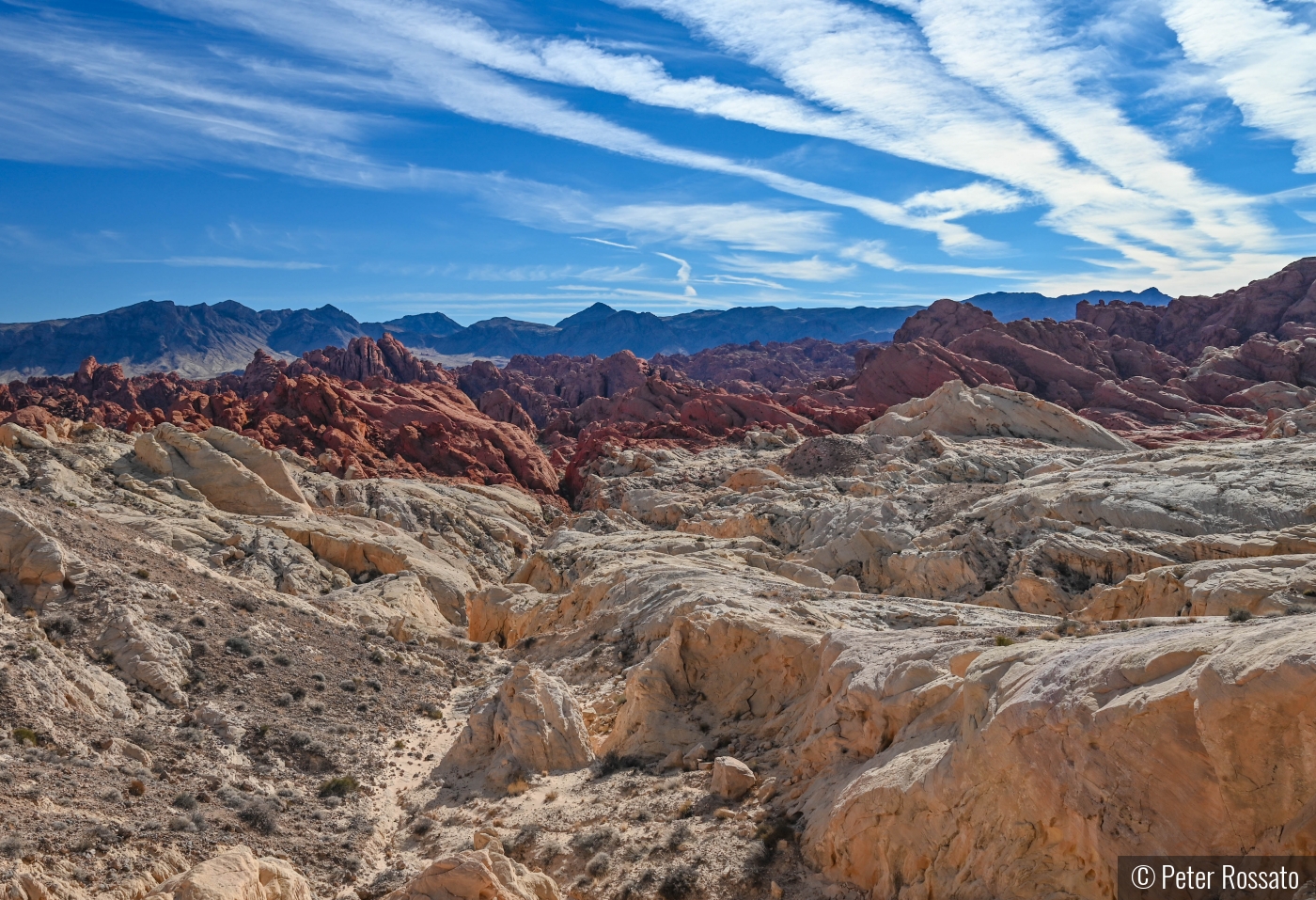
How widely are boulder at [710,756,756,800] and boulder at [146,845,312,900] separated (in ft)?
21.7

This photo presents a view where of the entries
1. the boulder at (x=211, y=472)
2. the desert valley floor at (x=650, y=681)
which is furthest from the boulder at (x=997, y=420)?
the boulder at (x=211, y=472)

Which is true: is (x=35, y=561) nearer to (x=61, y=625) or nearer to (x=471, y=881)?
(x=61, y=625)

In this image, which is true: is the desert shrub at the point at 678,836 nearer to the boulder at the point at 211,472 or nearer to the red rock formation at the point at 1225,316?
the boulder at the point at 211,472

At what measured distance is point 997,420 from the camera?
225ft

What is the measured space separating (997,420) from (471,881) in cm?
6547

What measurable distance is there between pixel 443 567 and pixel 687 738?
84.1ft

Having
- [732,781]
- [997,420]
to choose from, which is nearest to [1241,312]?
[997,420]

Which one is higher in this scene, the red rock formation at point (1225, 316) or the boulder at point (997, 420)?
the red rock formation at point (1225, 316)

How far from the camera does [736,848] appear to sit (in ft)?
42.1

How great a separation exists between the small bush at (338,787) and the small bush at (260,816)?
1734mm

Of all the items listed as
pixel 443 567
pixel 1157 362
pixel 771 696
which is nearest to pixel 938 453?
pixel 443 567

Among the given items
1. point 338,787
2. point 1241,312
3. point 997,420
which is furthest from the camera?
point 1241,312

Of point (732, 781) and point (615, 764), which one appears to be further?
point (615, 764)

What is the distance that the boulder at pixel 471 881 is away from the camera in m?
10.9
